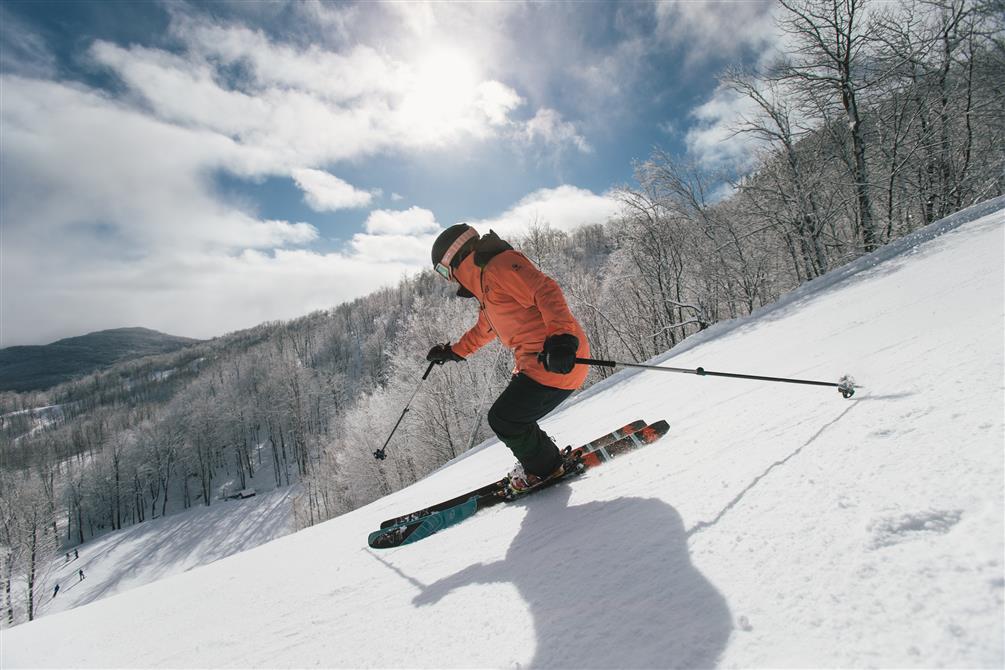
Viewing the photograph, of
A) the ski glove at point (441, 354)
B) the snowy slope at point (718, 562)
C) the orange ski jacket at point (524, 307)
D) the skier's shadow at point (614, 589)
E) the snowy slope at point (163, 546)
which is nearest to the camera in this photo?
the snowy slope at point (718, 562)

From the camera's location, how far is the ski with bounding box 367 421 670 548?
10.3 feet

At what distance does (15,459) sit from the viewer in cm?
6781

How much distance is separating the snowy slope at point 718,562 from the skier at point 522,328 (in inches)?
14.6

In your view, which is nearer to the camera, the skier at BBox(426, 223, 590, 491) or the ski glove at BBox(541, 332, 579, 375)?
the ski glove at BBox(541, 332, 579, 375)

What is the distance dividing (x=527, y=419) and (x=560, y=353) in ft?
2.37

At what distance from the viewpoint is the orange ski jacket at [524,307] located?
291 centimetres

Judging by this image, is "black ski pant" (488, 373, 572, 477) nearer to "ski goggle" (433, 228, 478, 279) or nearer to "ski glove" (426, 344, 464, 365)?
"ski goggle" (433, 228, 478, 279)

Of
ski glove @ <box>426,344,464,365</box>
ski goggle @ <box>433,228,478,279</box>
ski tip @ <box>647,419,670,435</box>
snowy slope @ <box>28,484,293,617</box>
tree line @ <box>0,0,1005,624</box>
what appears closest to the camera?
ski goggle @ <box>433,228,478,279</box>

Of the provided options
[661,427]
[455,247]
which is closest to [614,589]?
[661,427]

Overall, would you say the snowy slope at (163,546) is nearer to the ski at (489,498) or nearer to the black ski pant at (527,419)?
the ski at (489,498)

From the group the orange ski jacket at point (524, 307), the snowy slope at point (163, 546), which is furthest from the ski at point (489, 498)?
the snowy slope at point (163, 546)

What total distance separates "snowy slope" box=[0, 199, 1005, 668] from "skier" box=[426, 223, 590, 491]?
1.22 ft

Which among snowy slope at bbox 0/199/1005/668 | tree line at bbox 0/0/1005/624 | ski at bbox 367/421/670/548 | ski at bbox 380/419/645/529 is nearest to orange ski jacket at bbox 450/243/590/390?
ski at bbox 367/421/670/548

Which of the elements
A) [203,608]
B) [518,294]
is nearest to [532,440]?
[518,294]
